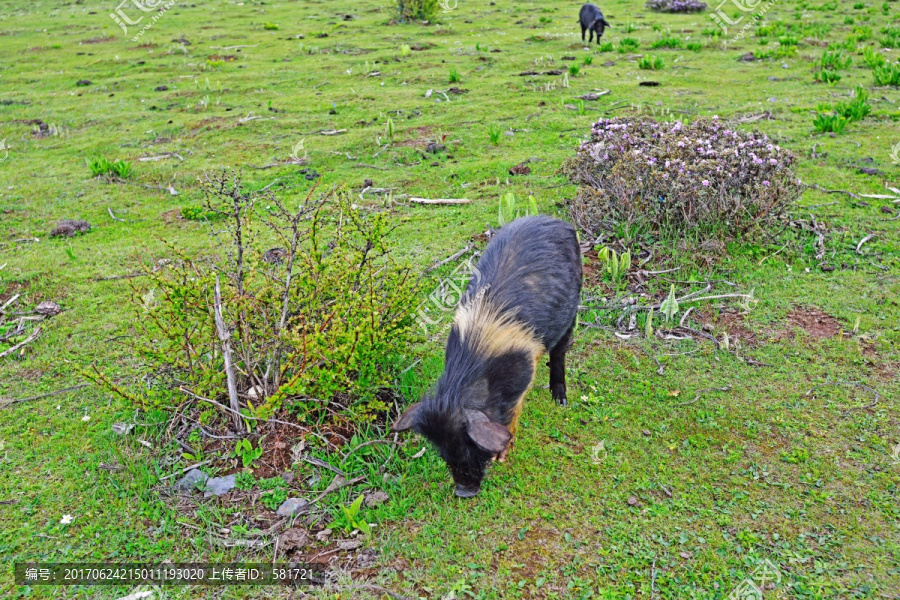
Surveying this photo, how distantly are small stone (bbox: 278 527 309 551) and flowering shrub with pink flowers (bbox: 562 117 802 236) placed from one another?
4.39 metres

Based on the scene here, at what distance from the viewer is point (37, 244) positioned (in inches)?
297

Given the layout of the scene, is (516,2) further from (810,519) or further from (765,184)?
(810,519)

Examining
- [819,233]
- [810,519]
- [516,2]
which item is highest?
[516,2]

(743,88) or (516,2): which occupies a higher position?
(516,2)

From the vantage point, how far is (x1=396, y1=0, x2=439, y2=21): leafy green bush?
19.9 metres

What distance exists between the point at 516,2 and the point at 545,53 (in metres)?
9.31

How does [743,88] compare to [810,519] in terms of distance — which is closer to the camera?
[810,519]

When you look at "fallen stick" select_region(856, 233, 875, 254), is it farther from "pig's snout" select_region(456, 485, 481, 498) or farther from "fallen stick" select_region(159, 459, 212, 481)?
"fallen stick" select_region(159, 459, 212, 481)

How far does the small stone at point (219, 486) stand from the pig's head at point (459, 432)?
3.79 feet

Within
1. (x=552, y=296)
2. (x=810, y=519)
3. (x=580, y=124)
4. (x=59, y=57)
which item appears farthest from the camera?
(x=59, y=57)

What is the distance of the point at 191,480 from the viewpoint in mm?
3986

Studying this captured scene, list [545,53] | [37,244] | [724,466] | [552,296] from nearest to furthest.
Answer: [724,466] < [552,296] < [37,244] < [545,53]

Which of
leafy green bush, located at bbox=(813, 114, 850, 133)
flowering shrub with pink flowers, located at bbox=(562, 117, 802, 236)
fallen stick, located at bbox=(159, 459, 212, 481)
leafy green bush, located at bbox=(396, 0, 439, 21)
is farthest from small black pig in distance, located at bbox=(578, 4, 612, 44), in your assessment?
fallen stick, located at bbox=(159, 459, 212, 481)

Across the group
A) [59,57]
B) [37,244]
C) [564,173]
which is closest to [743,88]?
[564,173]
